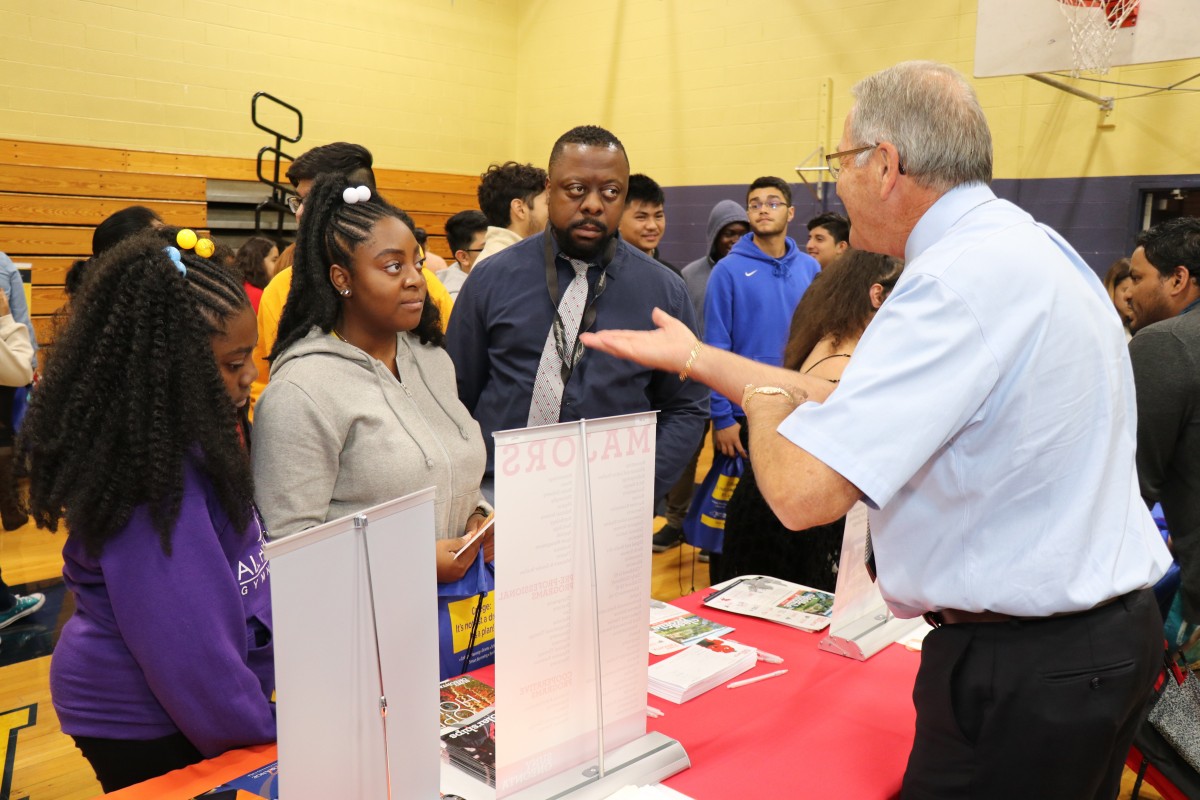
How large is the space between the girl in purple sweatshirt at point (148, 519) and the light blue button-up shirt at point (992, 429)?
845 millimetres

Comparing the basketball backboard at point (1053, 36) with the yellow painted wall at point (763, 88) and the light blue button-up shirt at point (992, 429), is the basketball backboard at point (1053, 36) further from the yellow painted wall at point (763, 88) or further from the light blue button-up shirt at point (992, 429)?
the light blue button-up shirt at point (992, 429)

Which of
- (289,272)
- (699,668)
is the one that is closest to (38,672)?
(289,272)

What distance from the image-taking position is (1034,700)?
1170 mm

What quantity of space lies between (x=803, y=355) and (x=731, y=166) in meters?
5.87

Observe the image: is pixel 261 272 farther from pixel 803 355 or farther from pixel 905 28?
pixel 905 28

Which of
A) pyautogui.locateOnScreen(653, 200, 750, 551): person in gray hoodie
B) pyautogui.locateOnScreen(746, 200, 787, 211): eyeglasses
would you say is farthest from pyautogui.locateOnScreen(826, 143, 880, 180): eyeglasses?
pyautogui.locateOnScreen(653, 200, 750, 551): person in gray hoodie

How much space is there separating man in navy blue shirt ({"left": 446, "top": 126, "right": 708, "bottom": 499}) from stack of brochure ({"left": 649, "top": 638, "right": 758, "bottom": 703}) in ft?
2.29

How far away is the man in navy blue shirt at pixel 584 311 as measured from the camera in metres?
2.37

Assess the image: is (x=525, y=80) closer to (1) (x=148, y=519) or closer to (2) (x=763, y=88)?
(2) (x=763, y=88)

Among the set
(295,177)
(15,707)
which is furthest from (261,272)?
(15,707)

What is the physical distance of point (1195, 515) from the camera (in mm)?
2484

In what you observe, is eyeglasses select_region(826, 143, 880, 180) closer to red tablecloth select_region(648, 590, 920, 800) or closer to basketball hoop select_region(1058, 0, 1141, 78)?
red tablecloth select_region(648, 590, 920, 800)

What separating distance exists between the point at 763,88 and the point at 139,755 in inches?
287

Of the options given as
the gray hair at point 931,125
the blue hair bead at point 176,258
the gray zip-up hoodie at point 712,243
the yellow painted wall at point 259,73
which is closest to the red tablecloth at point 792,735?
the blue hair bead at point 176,258
